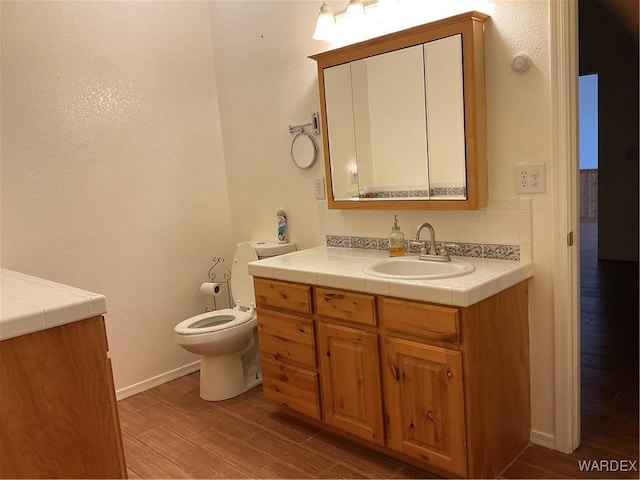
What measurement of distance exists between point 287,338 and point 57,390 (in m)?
1.14

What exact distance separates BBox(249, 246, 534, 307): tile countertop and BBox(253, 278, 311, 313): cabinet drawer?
33 millimetres

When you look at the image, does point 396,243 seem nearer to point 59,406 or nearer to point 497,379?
point 497,379

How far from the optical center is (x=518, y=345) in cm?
218

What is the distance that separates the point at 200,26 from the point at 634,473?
3.27 m

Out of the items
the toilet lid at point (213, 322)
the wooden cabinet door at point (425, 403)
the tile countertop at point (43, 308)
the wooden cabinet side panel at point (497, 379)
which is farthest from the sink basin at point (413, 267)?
the tile countertop at point (43, 308)

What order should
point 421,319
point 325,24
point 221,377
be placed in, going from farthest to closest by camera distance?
point 221,377, point 325,24, point 421,319

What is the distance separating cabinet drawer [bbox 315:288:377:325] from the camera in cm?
214

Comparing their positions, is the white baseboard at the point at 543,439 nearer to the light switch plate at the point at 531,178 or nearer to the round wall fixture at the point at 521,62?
the light switch plate at the point at 531,178

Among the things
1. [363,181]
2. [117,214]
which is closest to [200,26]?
[117,214]

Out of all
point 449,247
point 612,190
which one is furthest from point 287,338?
point 612,190

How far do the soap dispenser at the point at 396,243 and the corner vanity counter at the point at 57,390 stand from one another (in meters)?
1.36

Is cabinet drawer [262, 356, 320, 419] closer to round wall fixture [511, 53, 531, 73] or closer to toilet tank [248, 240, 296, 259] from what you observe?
toilet tank [248, 240, 296, 259]

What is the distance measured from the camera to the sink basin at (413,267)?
2203mm

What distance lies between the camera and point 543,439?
227cm
